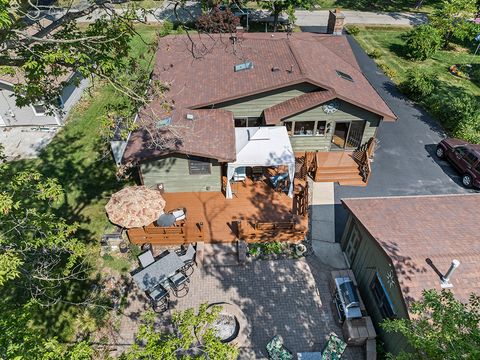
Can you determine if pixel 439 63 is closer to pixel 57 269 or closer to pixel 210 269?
pixel 210 269

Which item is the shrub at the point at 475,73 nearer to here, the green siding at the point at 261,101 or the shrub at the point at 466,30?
the shrub at the point at 466,30

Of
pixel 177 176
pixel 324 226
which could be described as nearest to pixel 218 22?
pixel 177 176

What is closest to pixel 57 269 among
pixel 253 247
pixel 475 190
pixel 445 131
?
pixel 253 247

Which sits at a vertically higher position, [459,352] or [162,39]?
[459,352]

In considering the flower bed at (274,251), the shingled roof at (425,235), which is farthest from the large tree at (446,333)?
the flower bed at (274,251)

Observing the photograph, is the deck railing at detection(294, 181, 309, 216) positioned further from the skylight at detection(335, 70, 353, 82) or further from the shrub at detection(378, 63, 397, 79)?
the shrub at detection(378, 63, 397, 79)

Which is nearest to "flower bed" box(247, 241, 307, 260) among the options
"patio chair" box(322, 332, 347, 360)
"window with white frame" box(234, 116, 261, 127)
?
"patio chair" box(322, 332, 347, 360)
